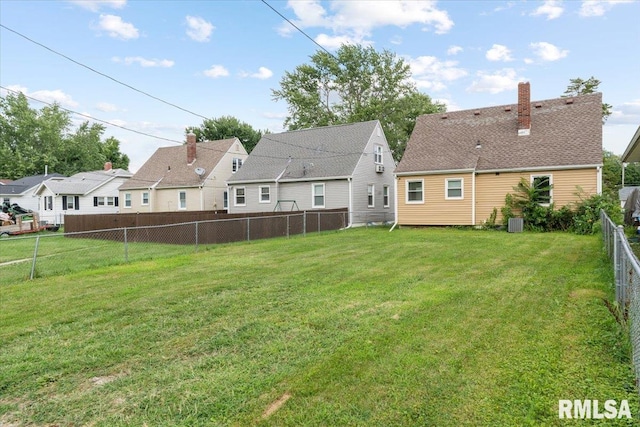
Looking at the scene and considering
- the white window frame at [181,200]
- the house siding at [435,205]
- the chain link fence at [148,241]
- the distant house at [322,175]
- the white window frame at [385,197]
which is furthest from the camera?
the white window frame at [181,200]

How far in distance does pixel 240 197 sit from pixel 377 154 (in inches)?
377

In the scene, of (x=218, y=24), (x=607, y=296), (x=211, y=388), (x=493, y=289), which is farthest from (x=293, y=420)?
(x=218, y=24)

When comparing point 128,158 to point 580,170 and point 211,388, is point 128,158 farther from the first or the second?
point 211,388

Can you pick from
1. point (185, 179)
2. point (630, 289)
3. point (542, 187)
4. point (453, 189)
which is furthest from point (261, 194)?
point (630, 289)

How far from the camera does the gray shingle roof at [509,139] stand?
1716cm

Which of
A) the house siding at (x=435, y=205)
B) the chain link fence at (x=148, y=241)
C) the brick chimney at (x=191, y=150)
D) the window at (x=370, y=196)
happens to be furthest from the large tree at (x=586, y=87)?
the brick chimney at (x=191, y=150)

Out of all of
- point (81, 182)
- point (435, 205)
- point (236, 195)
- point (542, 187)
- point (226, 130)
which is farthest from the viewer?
point (226, 130)

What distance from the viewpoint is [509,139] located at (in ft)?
62.1

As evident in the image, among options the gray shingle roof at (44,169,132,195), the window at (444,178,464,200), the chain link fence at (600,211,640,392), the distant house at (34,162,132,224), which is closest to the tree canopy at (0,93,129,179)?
the gray shingle roof at (44,169,132,195)

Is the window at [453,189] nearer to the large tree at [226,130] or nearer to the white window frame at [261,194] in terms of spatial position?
the white window frame at [261,194]

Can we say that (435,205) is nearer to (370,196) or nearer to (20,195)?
(370,196)

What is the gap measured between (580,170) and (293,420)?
→ 17.9 m

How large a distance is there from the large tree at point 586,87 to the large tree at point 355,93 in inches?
611

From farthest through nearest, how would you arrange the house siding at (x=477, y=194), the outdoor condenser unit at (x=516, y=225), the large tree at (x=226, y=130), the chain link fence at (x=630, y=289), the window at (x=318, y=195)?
the large tree at (x=226, y=130)
the window at (x=318, y=195)
the outdoor condenser unit at (x=516, y=225)
the house siding at (x=477, y=194)
the chain link fence at (x=630, y=289)
